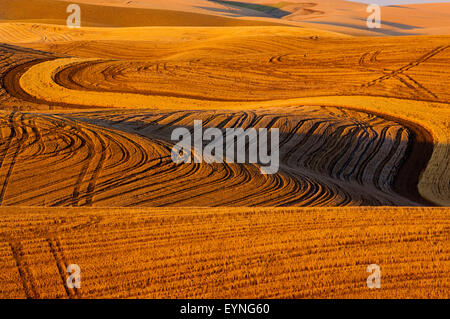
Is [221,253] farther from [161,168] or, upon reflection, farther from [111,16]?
[111,16]

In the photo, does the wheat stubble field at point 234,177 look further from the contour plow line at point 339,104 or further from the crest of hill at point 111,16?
the crest of hill at point 111,16

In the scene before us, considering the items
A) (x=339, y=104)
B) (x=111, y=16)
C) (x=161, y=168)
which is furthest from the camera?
(x=111, y=16)

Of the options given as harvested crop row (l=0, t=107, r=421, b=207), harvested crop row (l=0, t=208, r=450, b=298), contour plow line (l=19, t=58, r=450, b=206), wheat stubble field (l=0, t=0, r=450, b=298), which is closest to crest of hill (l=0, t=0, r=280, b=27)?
wheat stubble field (l=0, t=0, r=450, b=298)

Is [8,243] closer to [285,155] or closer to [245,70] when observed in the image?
[285,155]

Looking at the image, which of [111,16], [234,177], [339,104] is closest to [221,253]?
[234,177]

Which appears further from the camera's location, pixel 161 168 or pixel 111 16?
pixel 111 16

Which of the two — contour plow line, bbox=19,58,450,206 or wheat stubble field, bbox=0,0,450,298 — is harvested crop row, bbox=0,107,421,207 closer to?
wheat stubble field, bbox=0,0,450,298
